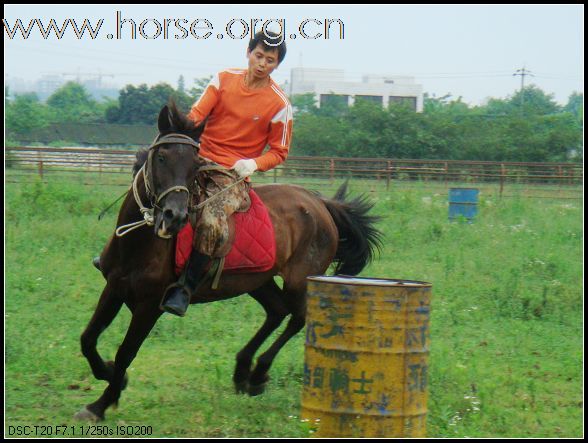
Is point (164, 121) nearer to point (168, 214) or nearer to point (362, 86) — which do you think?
point (168, 214)

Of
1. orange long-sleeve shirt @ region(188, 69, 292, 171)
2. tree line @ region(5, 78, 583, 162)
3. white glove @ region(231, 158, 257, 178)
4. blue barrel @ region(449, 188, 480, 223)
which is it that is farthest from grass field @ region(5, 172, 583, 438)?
tree line @ region(5, 78, 583, 162)

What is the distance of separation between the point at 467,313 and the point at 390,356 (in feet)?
15.2

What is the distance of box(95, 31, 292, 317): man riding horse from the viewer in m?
6.51

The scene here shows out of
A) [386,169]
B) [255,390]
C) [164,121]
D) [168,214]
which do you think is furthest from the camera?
[386,169]

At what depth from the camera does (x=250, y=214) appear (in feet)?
21.8

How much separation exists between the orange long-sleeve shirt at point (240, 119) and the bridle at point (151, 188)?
86 cm

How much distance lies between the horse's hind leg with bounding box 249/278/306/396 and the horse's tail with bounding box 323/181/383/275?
0.72 metres

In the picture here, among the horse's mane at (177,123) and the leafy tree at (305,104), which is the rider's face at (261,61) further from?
the leafy tree at (305,104)

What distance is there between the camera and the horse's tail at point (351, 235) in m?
7.86

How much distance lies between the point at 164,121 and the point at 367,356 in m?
2.00

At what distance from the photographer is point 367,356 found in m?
5.22

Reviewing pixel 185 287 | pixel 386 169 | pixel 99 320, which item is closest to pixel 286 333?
pixel 185 287

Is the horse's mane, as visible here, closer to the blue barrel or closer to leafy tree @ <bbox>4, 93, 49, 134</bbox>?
the blue barrel

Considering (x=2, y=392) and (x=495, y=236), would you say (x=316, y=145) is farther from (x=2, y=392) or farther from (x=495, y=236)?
(x=2, y=392)
